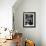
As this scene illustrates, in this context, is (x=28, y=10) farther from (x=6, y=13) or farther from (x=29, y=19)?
(x=6, y=13)

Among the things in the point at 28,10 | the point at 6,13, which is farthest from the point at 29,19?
the point at 6,13

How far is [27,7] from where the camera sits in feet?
17.6

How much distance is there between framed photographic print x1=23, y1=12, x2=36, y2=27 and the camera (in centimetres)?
536

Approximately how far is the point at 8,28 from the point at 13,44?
0.90 metres

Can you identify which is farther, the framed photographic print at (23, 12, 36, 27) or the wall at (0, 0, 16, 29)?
the framed photographic print at (23, 12, 36, 27)

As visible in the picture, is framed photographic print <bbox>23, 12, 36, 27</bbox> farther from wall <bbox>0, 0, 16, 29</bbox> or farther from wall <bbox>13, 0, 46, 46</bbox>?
wall <bbox>0, 0, 16, 29</bbox>

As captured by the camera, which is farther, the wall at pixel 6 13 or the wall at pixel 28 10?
the wall at pixel 28 10

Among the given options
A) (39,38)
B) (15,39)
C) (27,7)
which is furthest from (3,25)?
(39,38)

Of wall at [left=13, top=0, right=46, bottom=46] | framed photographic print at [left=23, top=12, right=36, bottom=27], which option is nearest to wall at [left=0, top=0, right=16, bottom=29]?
wall at [left=13, top=0, right=46, bottom=46]

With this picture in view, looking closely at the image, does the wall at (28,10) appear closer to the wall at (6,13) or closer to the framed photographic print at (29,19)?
the framed photographic print at (29,19)

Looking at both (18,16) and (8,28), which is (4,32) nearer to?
(8,28)

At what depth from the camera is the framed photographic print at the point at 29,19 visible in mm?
5355

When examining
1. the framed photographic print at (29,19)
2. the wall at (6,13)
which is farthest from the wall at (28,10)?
the wall at (6,13)

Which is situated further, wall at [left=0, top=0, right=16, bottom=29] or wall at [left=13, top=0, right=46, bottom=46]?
wall at [left=13, top=0, right=46, bottom=46]
